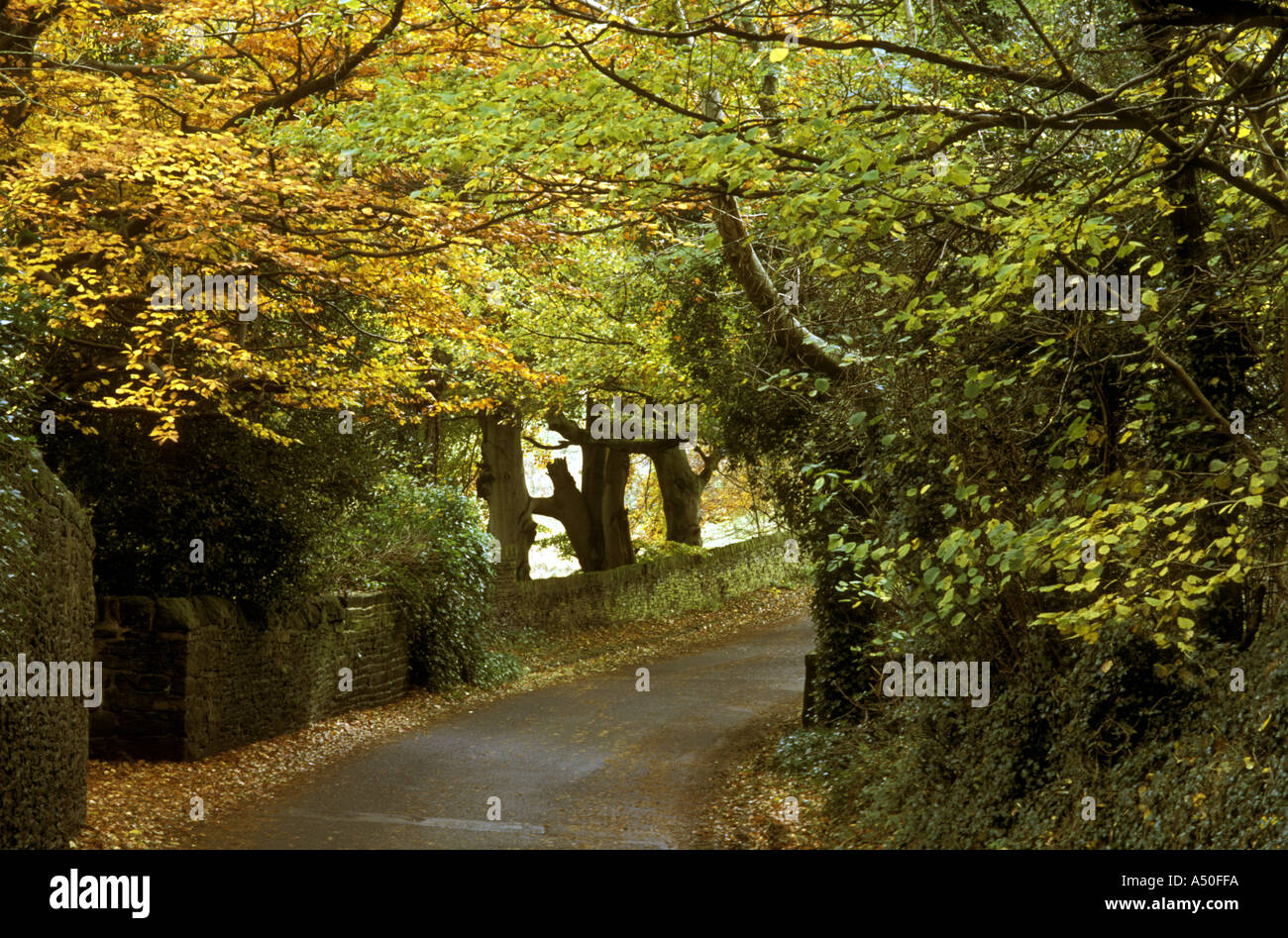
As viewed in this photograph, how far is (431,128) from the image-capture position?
8609 mm

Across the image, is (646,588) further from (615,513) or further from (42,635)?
(42,635)

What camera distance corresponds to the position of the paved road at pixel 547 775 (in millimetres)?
10320

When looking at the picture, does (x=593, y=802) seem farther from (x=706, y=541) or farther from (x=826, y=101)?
(x=706, y=541)

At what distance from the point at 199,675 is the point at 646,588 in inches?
656

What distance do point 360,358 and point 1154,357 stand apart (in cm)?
996

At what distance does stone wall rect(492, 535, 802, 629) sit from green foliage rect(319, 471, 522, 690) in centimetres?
416

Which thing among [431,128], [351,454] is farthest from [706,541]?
[431,128]

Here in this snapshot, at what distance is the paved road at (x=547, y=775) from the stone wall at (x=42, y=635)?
4.43 feet

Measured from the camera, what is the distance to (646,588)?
29.4 m

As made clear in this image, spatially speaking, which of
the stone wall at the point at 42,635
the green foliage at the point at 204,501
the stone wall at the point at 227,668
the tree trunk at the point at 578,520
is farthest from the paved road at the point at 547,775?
the tree trunk at the point at 578,520

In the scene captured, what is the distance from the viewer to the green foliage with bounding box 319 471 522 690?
18344 millimetres

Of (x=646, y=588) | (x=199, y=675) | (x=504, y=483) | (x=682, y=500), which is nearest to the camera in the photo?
(x=199, y=675)

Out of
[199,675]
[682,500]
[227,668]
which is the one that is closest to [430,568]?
[227,668]

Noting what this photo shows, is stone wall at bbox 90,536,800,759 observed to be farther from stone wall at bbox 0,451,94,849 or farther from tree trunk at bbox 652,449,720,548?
tree trunk at bbox 652,449,720,548
